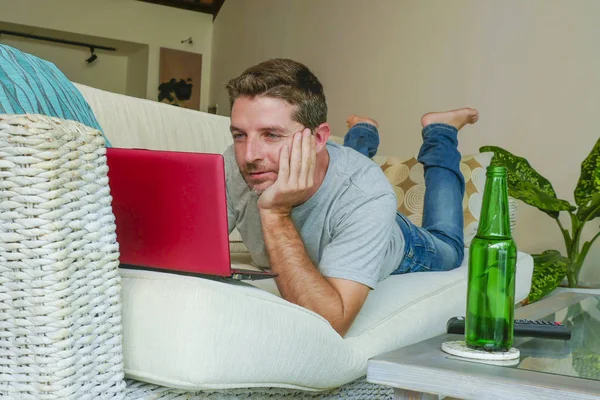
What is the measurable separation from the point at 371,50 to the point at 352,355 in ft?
11.6

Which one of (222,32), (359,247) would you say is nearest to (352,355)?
(359,247)

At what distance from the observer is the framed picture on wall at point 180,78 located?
6.97 metres

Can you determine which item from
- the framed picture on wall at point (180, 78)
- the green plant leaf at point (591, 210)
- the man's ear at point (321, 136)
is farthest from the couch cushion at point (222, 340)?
the framed picture on wall at point (180, 78)

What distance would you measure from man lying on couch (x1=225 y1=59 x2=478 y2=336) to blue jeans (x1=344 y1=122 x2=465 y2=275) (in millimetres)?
132

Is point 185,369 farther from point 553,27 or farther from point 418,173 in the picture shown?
point 553,27

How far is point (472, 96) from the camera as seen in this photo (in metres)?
3.62

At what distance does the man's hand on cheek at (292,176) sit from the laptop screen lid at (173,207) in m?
0.34

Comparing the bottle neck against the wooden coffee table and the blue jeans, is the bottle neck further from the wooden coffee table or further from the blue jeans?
the blue jeans

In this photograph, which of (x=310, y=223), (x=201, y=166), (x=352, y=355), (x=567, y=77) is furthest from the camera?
(x=567, y=77)

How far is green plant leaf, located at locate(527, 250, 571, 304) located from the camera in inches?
95.3

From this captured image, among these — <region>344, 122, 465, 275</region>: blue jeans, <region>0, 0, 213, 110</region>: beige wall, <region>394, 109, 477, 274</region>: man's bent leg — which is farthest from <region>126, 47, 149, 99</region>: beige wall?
<region>394, 109, 477, 274</region>: man's bent leg

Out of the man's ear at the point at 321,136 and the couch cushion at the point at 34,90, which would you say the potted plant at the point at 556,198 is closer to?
the man's ear at the point at 321,136

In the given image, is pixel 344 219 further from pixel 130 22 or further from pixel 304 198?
pixel 130 22

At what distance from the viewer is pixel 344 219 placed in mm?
1395
